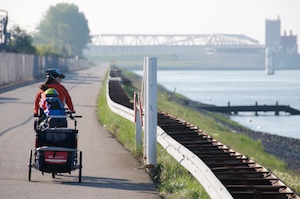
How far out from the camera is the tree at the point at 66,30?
182875 millimetres

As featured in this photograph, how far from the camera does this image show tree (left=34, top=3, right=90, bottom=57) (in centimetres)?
18288

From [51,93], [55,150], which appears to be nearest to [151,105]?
[51,93]

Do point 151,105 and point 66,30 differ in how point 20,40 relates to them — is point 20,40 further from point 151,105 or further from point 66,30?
point 66,30

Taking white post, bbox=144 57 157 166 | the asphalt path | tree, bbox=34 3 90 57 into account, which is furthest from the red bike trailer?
tree, bbox=34 3 90 57

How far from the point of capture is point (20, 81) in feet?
172

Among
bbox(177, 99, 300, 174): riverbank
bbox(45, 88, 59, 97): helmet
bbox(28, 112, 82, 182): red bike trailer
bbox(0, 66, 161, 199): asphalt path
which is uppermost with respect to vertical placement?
bbox(45, 88, 59, 97): helmet

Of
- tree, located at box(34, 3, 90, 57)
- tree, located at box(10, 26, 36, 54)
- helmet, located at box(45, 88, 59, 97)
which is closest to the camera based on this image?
helmet, located at box(45, 88, 59, 97)

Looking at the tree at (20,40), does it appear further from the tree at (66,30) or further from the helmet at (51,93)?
the tree at (66,30)

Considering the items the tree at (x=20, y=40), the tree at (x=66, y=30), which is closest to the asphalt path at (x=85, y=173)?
the tree at (x=20, y=40)

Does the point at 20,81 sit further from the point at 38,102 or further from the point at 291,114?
the point at 38,102

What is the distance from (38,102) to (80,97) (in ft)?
83.1

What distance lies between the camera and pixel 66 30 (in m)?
181

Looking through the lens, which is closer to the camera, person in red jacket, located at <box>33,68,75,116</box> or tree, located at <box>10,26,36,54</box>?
person in red jacket, located at <box>33,68,75,116</box>

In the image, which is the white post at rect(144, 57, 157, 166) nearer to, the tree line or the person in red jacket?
the person in red jacket
